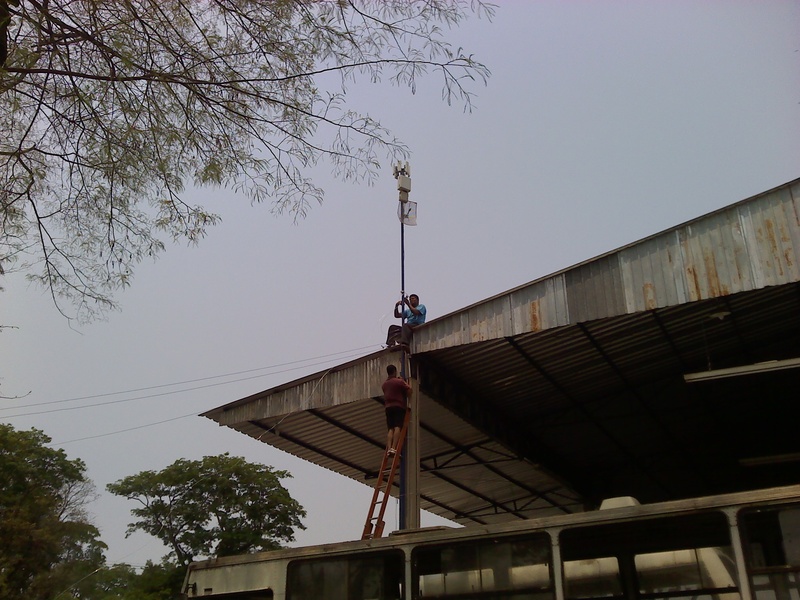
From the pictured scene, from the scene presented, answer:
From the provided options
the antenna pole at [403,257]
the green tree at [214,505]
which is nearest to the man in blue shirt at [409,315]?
the antenna pole at [403,257]

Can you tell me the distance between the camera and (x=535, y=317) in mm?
12211

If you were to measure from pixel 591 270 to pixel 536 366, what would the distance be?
3632mm

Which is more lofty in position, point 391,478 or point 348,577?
point 391,478

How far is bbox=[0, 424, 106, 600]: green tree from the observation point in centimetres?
2509

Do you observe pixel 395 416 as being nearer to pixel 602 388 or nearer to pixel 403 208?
pixel 403 208

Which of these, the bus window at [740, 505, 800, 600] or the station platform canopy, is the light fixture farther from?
the bus window at [740, 505, 800, 600]

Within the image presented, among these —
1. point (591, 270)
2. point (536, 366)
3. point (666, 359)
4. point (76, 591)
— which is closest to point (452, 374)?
point (536, 366)

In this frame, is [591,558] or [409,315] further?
[409,315]

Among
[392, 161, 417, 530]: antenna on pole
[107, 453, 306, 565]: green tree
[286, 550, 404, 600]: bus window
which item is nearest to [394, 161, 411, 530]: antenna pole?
[392, 161, 417, 530]: antenna on pole

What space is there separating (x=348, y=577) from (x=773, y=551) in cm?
406

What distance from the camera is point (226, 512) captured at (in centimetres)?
2809

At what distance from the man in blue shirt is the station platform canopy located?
0.89 ft

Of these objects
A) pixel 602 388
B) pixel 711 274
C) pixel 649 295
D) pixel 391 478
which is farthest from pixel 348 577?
pixel 602 388

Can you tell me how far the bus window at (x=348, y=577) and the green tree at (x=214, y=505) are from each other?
20355 mm
